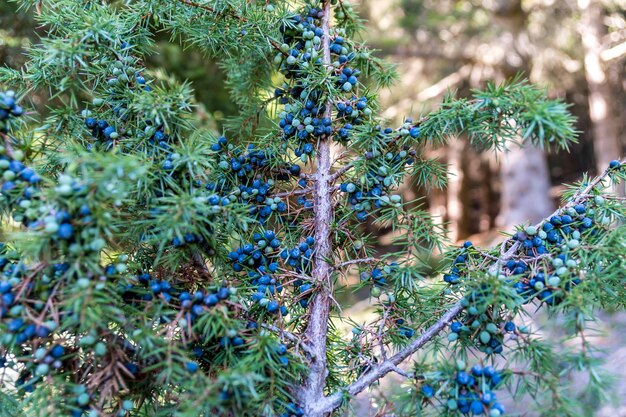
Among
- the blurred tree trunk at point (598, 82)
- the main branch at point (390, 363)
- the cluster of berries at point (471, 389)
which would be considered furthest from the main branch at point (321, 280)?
the blurred tree trunk at point (598, 82)

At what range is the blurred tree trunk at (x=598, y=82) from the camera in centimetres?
493

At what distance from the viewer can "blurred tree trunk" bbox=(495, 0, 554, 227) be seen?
537 centimetres

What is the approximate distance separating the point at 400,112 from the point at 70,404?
580 centimetres

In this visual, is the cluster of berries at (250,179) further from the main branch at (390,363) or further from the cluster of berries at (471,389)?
the cluster of berries at (471,389)

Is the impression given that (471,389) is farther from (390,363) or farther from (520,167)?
(520,167)

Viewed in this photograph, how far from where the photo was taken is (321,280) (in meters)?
1.11

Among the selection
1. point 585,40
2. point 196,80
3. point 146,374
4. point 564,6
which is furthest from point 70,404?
point 564,6

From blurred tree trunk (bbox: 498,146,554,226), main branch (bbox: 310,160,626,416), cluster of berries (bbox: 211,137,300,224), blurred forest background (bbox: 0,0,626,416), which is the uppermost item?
blurred forest background (bbox: 0,0,626,416)

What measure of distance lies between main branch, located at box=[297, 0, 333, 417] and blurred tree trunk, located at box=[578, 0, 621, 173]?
4620 mm

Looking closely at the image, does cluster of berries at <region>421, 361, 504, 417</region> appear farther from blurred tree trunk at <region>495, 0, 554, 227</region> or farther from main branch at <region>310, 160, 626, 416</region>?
blurred tree trunk at <region>495, 0, 554, 227</region>

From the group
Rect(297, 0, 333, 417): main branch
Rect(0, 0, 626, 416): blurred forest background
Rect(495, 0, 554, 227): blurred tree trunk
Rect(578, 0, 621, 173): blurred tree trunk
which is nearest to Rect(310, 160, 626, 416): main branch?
Rect(297, 0, 333, 417): main branch

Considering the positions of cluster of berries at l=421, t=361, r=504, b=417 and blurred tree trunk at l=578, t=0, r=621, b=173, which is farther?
blurred tree trunk at l=578, t=0, r=621, b=173

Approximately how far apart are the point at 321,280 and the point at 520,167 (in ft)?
17.5

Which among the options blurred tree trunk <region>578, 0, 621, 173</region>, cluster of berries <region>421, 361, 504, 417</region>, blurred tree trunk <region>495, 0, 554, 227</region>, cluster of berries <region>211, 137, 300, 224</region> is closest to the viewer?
cluster of berries <region>421, 361, 504, 417</region>
